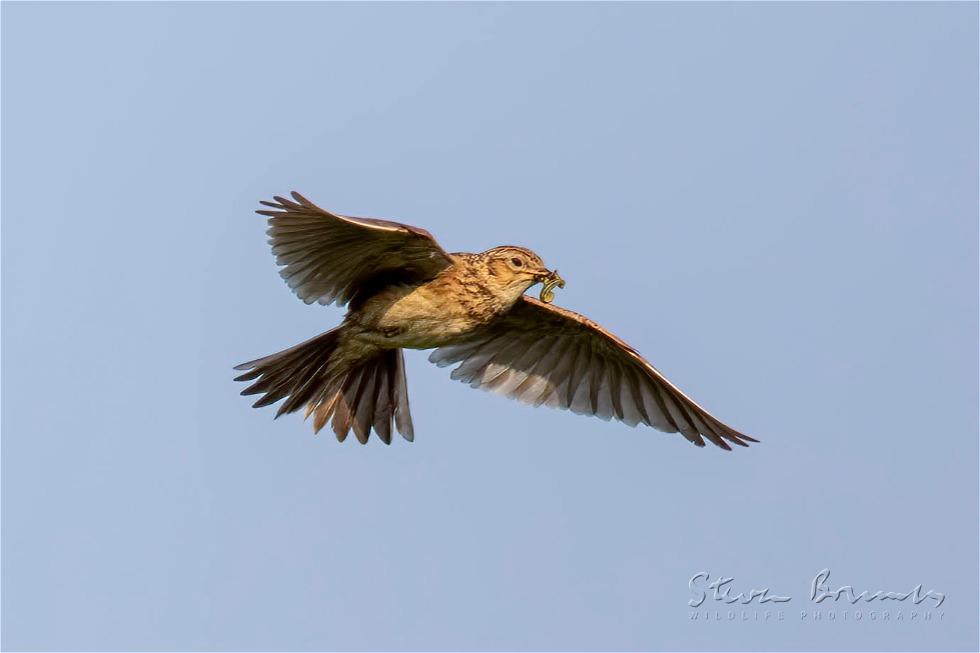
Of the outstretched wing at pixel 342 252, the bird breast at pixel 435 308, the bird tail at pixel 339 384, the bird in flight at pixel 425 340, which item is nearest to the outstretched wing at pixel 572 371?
the bird in flight at pixel 425 340

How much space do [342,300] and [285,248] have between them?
77cm

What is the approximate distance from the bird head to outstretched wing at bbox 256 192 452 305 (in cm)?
37

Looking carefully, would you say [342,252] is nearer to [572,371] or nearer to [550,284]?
[550,284]

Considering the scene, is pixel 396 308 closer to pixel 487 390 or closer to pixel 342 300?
pixel 342 300

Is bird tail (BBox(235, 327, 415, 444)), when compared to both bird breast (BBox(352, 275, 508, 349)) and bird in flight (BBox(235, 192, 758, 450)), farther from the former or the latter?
bird breast (BBox(352, 275, 508, 349))

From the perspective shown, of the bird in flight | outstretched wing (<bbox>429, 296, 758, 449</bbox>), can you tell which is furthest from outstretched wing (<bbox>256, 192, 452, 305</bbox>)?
outstretched wing (<bbox>429, 296, 758, 449</bbox>)

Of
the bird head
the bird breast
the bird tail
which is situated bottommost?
the bird tail

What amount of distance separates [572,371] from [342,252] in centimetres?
287

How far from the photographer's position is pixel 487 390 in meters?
14.4

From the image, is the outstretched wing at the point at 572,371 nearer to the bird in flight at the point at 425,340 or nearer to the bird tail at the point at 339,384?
the bird in flight at the point at 425,340

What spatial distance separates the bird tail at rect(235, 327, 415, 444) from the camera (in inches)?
508

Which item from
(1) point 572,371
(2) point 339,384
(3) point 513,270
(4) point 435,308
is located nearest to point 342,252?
(4) point 435,308

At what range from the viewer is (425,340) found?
12.7m

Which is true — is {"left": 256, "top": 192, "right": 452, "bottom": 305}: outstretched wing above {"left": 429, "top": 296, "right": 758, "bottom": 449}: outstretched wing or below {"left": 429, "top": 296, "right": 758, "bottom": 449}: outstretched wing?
above
